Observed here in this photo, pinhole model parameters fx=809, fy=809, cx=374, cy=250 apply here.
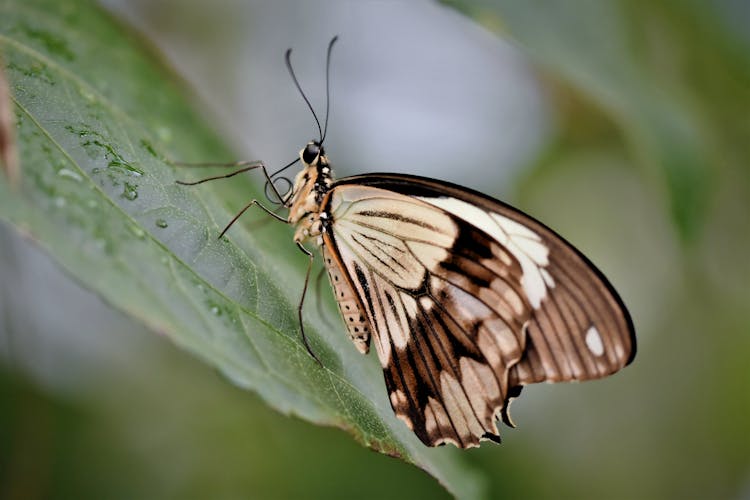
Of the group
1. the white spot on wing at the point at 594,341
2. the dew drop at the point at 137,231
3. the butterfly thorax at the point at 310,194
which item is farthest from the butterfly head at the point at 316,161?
the dew drop at the point at 137,231

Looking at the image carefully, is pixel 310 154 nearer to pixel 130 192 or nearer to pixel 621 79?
pixel 621 79

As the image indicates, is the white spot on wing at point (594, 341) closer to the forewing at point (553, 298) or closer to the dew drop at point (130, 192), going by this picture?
the forewing at point (553, 298)

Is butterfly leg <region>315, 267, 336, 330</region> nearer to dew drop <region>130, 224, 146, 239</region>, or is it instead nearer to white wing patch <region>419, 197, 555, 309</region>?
white wing patch <region>419, 197, 555, 309</region>

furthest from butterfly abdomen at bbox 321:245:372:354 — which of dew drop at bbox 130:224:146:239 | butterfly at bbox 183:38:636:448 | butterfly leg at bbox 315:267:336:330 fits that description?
dew drop at bbox 130:224:146:239

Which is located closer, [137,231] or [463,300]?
[137,231]

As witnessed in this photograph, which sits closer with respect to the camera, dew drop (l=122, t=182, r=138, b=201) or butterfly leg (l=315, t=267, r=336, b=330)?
dew drop (l=122, t=182, r=138, b=201)

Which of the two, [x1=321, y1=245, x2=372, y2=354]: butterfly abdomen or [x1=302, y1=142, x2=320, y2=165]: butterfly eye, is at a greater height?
[x1=302, y1=142, x2=320, y2=165]: butterfly eye

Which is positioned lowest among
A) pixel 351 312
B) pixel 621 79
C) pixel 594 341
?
pixel 594 341

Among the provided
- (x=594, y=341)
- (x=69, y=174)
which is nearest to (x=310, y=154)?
(x=594, y=341)
